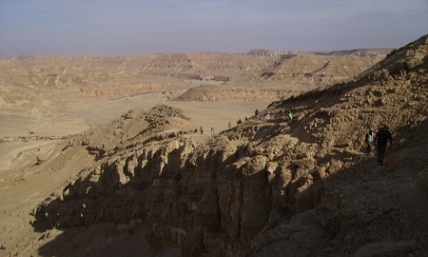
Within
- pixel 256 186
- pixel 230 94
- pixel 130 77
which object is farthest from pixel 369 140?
pixel 130 77

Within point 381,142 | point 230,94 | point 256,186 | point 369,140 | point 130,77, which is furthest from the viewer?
point 130,77

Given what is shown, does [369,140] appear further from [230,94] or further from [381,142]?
[230,94]

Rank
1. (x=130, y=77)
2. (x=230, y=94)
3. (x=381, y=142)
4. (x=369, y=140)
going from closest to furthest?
(x=381, y=142), (x=369, y=140), (x=230, y=94), (x=130, y=77)

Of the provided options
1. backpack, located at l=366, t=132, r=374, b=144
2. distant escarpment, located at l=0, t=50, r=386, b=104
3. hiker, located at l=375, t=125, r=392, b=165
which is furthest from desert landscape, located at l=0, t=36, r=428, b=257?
distant escarpment, located at l=0, t=50, r=386, b=104

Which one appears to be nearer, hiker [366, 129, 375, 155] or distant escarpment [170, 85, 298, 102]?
hiker [366, 129, 375, 155]

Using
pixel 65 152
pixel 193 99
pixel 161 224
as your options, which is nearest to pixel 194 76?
pixel 193 99

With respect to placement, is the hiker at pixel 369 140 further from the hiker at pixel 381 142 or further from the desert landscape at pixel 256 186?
the hiker at pixel 381 142

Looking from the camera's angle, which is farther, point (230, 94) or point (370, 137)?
point (230, 94)

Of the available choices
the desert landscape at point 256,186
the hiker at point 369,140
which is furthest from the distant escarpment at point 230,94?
the hiker at point 369,140

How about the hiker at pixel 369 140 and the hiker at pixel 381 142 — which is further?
the hiker at pixel 369 140

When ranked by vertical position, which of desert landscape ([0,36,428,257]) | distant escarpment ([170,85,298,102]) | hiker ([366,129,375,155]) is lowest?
distant escarpment ([170,85,298,102])

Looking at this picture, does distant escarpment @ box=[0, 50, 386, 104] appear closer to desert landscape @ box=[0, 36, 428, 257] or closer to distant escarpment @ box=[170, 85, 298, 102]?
distant escarpment @ box=[170, 85, 298, 102]

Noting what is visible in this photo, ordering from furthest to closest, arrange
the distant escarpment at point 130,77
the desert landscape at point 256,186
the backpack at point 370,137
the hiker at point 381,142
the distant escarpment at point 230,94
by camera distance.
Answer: the distant escarpment at point 130,77 < the distant escarpment at point 230,94 < the backpack at point 370,137 < the hiker at point 381,142 < the desert landscape at point 256,186
